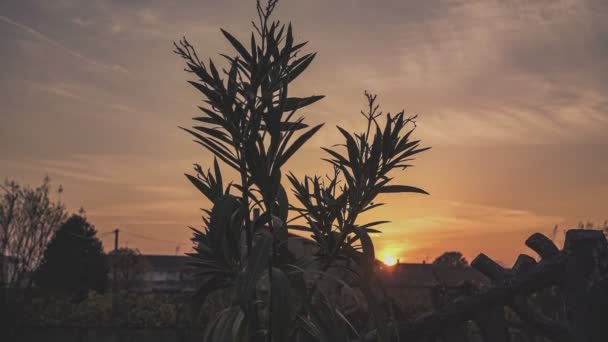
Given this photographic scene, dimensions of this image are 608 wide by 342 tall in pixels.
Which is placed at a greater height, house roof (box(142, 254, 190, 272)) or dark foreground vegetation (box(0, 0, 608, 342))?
house roof (box(142, 254, 190, 272))

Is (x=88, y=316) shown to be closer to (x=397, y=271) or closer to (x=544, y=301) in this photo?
(x=544, y=301)

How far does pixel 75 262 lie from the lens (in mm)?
32812

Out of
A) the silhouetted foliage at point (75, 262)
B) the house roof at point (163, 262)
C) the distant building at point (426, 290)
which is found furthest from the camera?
the house roof at point (163, 262)

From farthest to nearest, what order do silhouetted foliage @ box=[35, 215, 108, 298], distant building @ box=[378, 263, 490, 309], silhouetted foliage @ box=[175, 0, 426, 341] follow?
silhouetted foliage @ box=[35, 215, 108, 298] < distant building @ box=[378, 263, 490, 309] < silhouetted foliage @ box=[175, 0, 426, 341]

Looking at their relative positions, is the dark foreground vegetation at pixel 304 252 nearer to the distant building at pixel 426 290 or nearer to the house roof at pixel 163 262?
the distant building at pixel 426 290

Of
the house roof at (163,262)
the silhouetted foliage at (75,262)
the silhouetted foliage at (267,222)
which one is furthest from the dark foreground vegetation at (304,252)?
the house roof at (163,262)

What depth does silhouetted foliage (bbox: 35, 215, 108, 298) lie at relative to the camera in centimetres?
3256

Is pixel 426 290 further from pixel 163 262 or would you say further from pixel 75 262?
pixel 163 262

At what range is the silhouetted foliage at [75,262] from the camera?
3256cm

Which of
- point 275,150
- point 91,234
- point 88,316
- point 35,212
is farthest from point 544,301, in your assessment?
point 91,234

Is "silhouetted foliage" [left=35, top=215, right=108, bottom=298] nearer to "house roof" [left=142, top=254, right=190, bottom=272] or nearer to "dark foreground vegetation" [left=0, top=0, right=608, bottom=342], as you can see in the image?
"dark foreground vegetation" [left=0, top=0, right=608, bottom=342]

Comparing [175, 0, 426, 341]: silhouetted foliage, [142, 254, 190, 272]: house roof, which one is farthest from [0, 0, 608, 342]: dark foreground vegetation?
[142, 254, 190, 272]: house roof

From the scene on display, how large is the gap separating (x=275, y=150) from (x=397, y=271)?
43164 mm

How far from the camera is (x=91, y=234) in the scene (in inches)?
1369
